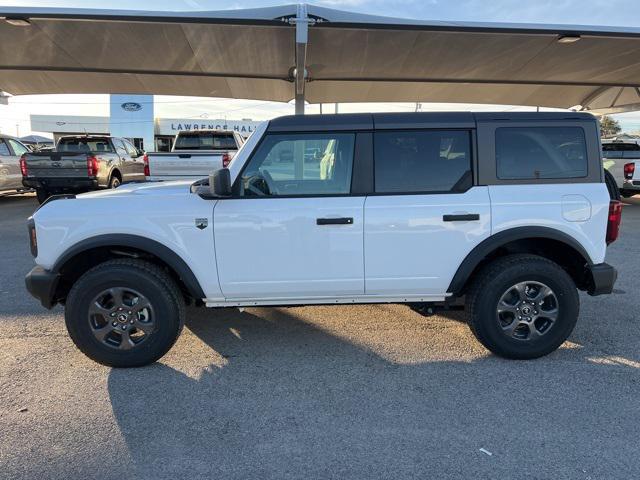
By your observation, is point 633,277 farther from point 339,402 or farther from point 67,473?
point 67,473

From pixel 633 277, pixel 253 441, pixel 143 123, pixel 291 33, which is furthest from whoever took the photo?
pixel 143 123

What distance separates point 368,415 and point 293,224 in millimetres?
1417

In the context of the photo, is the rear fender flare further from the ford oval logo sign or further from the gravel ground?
the ford oval logo sign

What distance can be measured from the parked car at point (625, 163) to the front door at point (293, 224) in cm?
1177

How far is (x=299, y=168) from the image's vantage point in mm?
3613

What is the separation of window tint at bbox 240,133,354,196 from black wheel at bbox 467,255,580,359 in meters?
1.33

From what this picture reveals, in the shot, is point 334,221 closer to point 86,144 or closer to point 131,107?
point 86,144

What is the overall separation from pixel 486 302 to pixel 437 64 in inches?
471

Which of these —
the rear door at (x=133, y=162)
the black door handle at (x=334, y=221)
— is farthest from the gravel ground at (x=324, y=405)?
the rear door at (x=133, y=162)

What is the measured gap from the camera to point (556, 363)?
3.67m

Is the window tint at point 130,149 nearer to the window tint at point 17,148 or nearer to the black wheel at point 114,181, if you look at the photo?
the black wheel at point 114,181

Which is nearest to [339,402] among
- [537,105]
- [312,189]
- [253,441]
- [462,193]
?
[253,441]

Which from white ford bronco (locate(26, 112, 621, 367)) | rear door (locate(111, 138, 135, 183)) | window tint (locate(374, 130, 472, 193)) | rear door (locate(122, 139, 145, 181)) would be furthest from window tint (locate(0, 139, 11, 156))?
window tint (locate(374, 130, 472, 193))

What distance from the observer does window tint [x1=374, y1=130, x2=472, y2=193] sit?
3.60m
